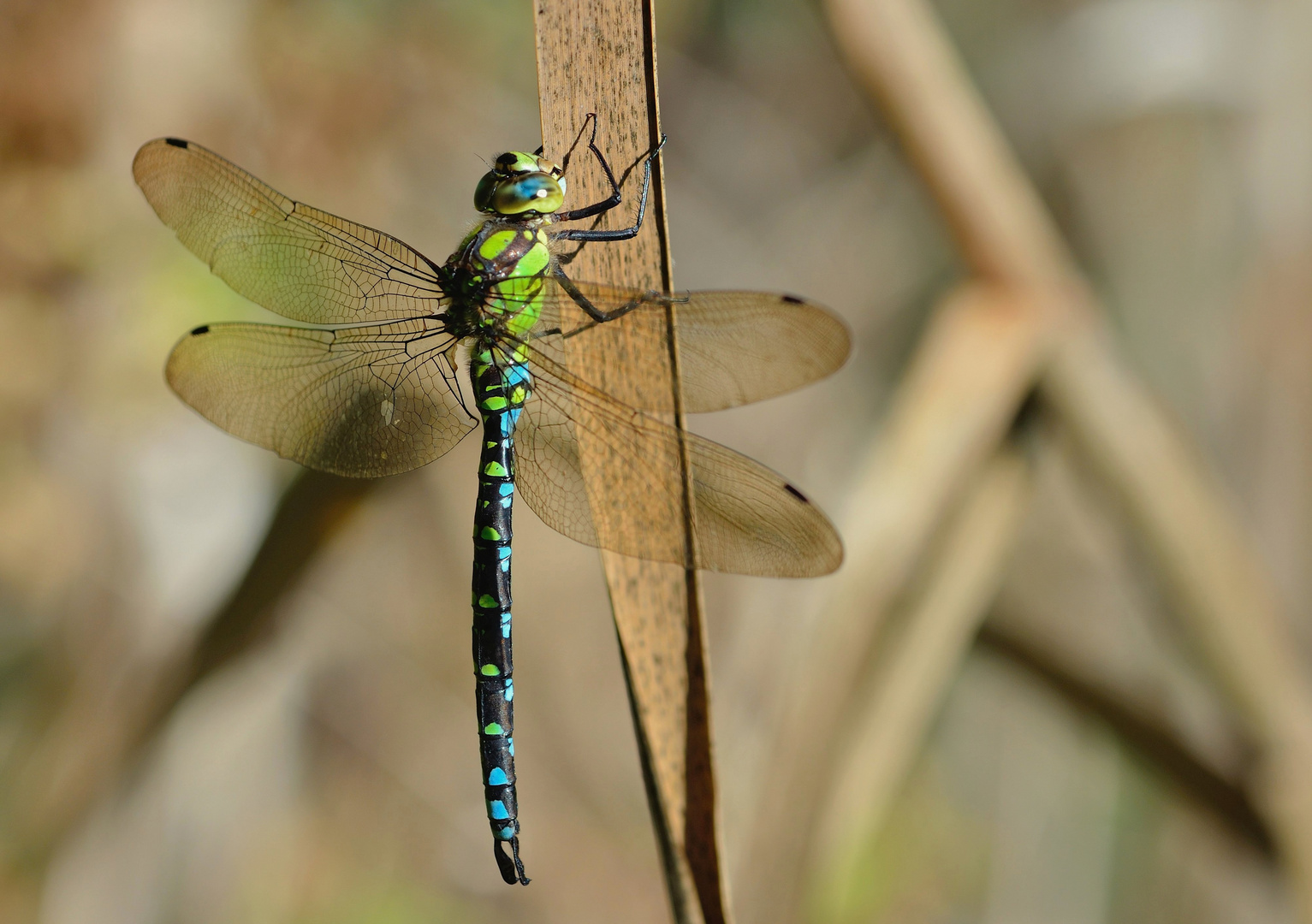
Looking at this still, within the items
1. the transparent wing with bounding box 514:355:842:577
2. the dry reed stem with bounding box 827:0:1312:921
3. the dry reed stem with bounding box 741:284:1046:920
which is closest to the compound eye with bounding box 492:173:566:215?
the transparent wing with bounding box 514:355:842:577

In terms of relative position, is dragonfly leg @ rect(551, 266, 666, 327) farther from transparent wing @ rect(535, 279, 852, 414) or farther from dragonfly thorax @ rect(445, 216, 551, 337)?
dragonfly thorax @ rect(445, 216, 551, 337)

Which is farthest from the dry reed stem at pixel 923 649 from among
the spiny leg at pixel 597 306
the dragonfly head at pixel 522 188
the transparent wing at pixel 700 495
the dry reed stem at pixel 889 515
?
the dragonfly head at pixel 522 188

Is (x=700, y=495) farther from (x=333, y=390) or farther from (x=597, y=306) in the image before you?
(x=333, y=390)

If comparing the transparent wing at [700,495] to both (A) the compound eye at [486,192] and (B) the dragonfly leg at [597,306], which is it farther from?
(A) the compound eye at [486,192]

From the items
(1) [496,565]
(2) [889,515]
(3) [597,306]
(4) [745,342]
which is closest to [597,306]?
(3) [597,306]

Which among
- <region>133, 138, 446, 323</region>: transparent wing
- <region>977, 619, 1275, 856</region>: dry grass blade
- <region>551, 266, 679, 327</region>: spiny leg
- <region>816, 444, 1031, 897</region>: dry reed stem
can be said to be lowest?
<region>977, 619, 1275, 856</region>: dry grass blade

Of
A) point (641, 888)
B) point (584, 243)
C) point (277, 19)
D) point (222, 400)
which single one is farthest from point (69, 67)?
point (641, 888)

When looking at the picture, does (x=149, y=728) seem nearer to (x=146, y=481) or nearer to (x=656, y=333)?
(x=146, y=481)
